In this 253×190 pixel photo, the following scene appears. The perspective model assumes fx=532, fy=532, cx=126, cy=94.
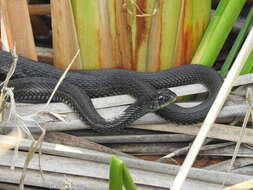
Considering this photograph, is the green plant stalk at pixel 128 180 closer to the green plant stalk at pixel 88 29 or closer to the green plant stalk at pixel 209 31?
the green plant stalk at pixel 88 29

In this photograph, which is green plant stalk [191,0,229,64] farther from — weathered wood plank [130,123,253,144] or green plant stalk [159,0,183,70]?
weathered wood plank [130,123,253,144]

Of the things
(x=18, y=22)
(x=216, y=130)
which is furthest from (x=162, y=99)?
(x=18, y=22)

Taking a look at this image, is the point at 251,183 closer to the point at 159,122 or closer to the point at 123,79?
the point at 159,122

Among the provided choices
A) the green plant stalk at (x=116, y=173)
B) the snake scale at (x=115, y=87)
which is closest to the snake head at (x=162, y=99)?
the snake scale at (x=115, y=87)

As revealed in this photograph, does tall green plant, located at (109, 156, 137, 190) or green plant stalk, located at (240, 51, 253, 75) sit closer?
tall green plant, located at (109, 156, 137, 190)

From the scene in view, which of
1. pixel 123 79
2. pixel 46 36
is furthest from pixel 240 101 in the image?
pixel 46 36

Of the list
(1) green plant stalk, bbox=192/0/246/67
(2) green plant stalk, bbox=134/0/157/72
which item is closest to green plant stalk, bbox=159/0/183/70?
(2) green plant stalk, bbox=134/0/157/72
